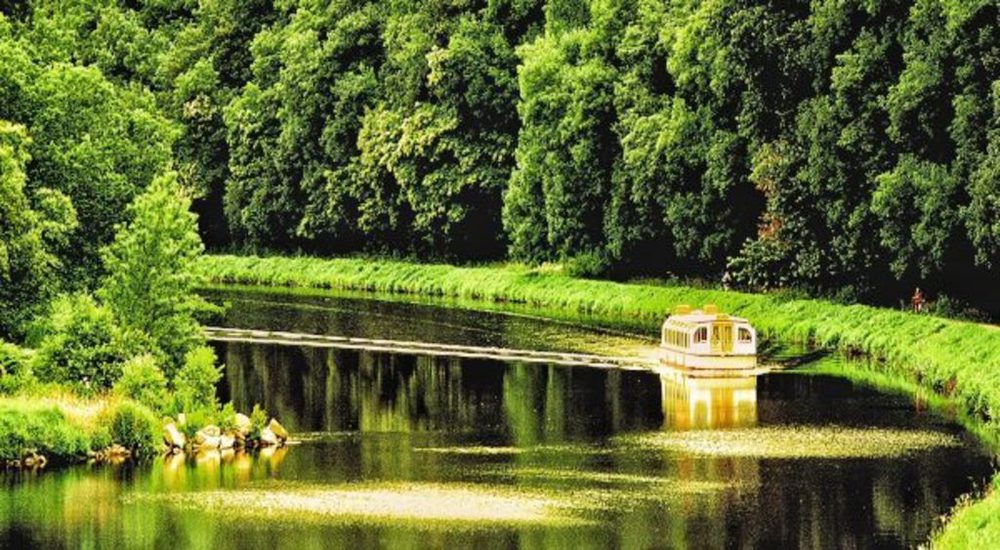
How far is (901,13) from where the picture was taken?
64.5 meters

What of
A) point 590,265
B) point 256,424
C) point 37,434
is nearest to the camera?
point 37,434

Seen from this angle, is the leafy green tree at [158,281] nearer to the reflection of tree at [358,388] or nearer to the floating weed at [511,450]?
the reflection of tree at [358,388]

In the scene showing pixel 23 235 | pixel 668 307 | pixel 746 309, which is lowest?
pixel 668 307

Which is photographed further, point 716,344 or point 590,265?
point 590,265

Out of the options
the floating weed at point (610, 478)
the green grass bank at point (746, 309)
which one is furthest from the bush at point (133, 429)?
the green grass bank at point (746, 309)

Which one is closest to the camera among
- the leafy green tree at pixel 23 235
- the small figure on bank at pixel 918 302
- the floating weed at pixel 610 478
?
the floating weed at pixel 610 478

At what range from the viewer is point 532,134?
91.6 metres

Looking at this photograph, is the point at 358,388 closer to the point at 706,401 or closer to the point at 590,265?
the point at 706,401

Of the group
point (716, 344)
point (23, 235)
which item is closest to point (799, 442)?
point (716, 344)

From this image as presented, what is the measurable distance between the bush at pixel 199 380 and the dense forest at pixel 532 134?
4.94m

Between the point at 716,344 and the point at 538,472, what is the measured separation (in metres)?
19.4

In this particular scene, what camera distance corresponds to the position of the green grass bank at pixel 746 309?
2064 inches

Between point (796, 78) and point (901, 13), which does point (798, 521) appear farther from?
point (796, 78)

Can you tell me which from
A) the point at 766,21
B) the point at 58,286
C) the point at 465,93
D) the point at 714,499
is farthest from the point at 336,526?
the point at 465,93
